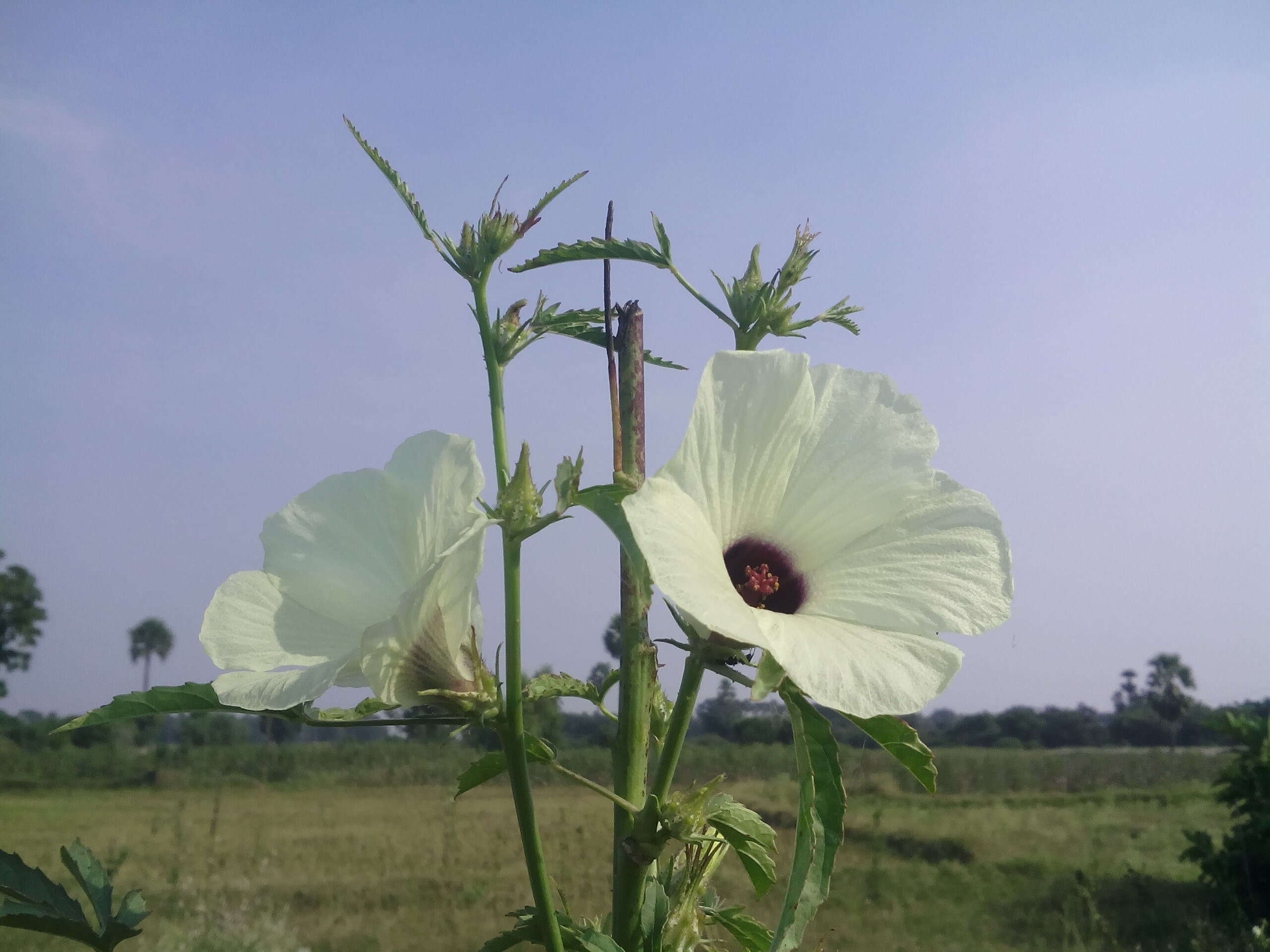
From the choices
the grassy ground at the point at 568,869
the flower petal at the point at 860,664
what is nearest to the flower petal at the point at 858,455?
the flower petal at the point at 860,664

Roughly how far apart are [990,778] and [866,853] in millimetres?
8551

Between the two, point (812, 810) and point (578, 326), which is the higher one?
point (578, 326)

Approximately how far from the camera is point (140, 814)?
17.0 meters

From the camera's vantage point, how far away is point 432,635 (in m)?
0.63

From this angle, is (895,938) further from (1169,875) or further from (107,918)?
(107,918)

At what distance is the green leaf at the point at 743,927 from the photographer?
81 cm

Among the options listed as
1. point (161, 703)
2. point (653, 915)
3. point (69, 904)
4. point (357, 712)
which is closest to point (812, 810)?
point (653, 915)

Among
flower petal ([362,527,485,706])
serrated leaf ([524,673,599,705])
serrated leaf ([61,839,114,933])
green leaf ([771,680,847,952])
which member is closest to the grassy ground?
serrated leaf ([61,839,114,933])

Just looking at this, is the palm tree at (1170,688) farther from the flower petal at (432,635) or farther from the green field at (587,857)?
the flower petal at (432,635)

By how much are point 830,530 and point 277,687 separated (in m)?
0.42

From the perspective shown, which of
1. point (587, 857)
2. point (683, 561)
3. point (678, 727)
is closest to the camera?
point (683, 561)

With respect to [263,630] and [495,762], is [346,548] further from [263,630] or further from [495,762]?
[495,762]

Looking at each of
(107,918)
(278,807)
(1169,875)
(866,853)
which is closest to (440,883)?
(866,853)

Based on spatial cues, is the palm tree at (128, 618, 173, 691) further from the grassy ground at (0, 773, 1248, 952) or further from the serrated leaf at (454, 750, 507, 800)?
the serrated leaf at (454, 750, 507, 800)
